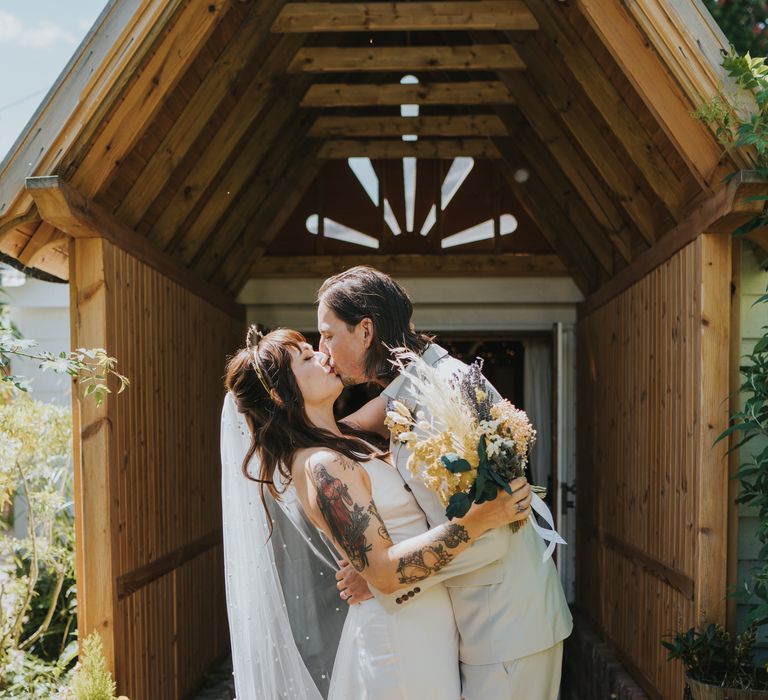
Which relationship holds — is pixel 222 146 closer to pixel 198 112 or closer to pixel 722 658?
pixel 198 112

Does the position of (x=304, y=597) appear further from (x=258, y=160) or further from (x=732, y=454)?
(x=258, y=160)

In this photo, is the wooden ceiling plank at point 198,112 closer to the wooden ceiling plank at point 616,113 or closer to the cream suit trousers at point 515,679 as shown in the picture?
the wooden ceiling plank at point 616,113

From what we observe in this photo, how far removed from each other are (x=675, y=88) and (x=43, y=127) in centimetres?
239

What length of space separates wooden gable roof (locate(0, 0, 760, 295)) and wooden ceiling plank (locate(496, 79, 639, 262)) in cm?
1

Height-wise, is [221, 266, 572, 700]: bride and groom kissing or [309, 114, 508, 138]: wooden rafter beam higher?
[309, 114, 508, 138]: wooden rafter beam

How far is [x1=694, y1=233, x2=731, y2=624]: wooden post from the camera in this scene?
3.66 meters

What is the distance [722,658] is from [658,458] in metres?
1.15

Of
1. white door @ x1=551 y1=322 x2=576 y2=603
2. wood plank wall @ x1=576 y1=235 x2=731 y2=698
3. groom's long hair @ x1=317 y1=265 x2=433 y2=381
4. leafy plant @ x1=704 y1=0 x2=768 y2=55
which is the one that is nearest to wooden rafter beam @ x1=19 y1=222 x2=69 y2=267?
groom's long hair @ x1=317 y1=265 x2=433 y2=381

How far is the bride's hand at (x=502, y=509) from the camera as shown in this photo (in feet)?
7.70

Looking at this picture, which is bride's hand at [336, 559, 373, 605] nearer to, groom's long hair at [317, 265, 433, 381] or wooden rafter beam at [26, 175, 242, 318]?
groom's long hair at [317, 265, 433, 381]

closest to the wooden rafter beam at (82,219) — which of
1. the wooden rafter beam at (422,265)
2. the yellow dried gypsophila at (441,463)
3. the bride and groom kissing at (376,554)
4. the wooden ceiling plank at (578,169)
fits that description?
the bride and groom kissing at (376,554)

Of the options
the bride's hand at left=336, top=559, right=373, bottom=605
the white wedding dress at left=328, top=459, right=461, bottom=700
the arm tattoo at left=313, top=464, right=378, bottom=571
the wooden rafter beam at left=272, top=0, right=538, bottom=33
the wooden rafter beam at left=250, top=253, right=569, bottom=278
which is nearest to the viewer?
the arm tattoo at left=313, top=464, right=378, bottom=571

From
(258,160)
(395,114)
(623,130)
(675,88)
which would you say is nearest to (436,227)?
Answer: (395,114)

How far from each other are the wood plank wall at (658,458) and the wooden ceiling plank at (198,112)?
231 cm
